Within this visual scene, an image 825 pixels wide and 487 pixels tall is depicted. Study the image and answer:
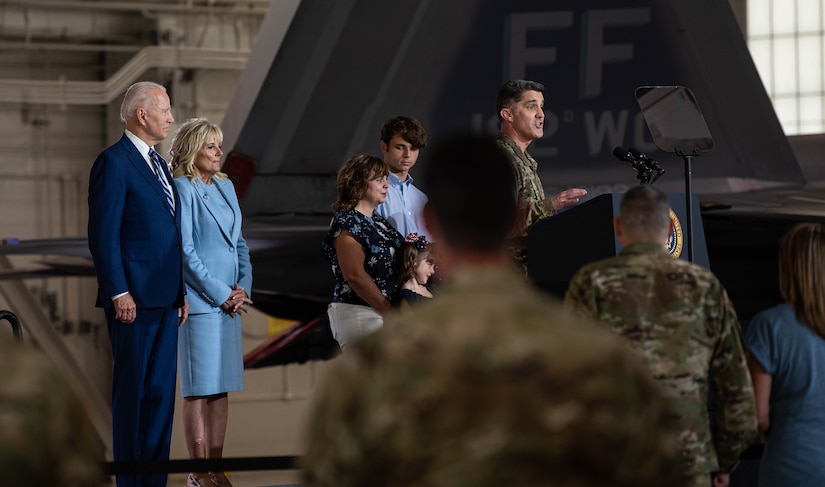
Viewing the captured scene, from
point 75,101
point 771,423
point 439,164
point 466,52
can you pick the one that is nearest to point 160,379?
point 771,423

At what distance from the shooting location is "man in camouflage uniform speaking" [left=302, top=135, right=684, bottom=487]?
129 centimetres

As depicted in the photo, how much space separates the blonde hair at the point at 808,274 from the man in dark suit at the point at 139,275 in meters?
2.17

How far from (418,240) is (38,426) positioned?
255cm

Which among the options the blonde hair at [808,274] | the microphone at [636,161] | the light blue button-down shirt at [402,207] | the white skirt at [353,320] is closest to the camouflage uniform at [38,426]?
the blonde hair at [808,274]

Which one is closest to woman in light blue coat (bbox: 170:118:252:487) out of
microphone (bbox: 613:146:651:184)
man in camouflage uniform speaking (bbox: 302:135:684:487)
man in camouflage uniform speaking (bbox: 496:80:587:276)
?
man in camouflage uniform speaking (bbox: 496:80:587:276)

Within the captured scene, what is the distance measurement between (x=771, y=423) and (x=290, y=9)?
14.0ft

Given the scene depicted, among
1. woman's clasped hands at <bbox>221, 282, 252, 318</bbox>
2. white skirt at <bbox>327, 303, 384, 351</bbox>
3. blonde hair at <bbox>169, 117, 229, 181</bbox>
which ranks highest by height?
blonde hair at <bbox>169, 117, 229, 181</bbox>

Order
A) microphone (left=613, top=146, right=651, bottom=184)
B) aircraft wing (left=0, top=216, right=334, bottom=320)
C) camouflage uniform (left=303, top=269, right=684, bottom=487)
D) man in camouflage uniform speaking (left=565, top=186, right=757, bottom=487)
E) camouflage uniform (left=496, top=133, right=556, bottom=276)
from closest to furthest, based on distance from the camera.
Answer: camouflage uniform (left=303, top=269, right=684, bottom=487) → man in camouflage uniform speaking (left=565, top=186, right=757, bottom=487) → camouflage uniform (left=496, top=133, right=556, bottom=276) → microphone (left=613, top=146, right=651, bottom=184) → aircraft wing (left=0, top=216, right=334, bottom=320)

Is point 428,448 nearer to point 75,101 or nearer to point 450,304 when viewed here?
point 450,304

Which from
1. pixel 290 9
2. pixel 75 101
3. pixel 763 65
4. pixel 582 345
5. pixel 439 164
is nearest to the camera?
pixel 582 345

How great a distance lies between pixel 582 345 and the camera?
4.28ft

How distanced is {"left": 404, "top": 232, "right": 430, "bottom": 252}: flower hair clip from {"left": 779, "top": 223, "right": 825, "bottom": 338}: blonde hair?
1.49 m

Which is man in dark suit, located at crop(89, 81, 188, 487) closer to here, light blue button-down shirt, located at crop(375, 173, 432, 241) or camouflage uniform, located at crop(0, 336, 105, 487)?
light blue button-down shirt, located at crop(375, 173, 432, 241)

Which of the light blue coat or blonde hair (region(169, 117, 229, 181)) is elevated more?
blonde hair (region(169, 117, 229, 181))
